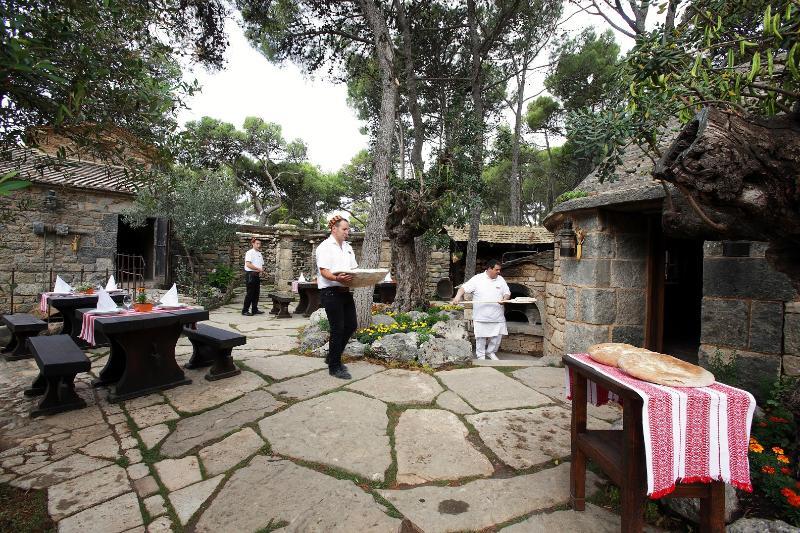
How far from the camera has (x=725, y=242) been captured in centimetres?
318

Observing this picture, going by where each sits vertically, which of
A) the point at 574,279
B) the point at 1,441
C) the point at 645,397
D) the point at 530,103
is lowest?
the point at 1,441

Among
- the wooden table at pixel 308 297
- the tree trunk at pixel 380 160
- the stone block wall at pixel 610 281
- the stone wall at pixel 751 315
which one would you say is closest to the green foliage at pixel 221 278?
the wooden table at pixel 308 297

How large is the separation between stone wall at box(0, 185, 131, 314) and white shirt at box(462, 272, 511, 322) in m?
9.51

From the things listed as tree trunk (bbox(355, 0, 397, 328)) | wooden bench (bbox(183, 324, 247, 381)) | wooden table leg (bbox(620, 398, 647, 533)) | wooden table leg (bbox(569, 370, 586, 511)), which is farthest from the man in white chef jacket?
wooden table leg (bbox(620, 398, 647, 533))

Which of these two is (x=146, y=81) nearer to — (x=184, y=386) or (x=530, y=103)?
(x=184, y=386)

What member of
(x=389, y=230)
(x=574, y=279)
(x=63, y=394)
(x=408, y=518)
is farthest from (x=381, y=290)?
(x=408, y=518)

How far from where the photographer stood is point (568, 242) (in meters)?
4.72

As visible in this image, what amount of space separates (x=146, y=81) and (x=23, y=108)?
763 millimetres

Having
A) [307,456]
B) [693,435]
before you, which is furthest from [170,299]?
[693,435]

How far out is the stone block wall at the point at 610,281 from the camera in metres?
4.37

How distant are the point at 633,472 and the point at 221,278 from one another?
480 inches

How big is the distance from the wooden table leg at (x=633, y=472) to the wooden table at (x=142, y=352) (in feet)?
12.6

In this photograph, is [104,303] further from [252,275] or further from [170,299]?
[252,275]

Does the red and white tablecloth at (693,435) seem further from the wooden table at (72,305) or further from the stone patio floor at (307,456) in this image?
the wooden table at (72,305)
